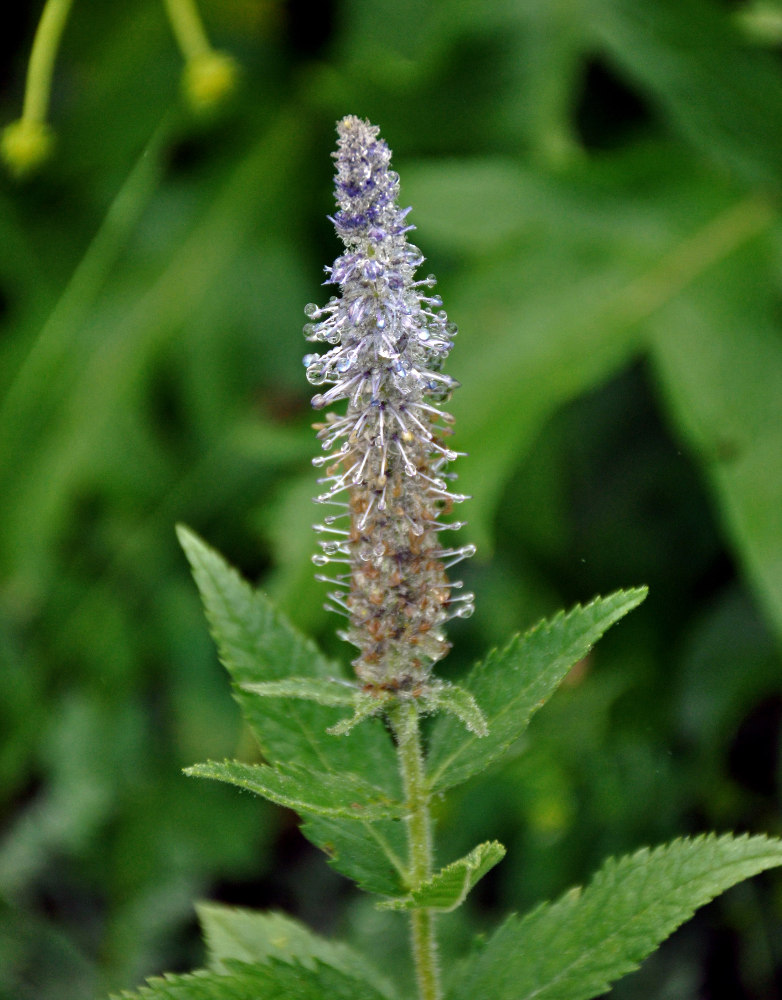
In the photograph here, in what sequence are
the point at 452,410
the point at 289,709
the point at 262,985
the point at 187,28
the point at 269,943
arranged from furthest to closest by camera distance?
the point at 187,28 < the point at 452,410 < the point at 269,943 < the point at 289,709 < the point at 262,985

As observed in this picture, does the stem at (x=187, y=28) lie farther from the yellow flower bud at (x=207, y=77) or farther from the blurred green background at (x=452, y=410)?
the blurred green background at (x=452, y=410)

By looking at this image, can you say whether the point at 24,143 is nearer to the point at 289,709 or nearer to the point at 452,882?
the point at 289,709

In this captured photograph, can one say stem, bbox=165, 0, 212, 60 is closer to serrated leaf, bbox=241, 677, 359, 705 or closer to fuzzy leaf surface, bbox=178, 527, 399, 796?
fuzzy leaf surface, bbox=178, 527, 399, 796

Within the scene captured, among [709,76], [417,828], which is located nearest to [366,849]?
[417,828]

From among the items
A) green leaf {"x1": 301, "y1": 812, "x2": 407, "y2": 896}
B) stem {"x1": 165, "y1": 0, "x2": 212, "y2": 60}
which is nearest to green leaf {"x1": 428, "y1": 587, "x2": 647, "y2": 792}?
green leaf {"x1": 301, "y1": 812, "x2": 407, "y2": 896}

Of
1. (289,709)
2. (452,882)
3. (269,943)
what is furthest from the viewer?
(269,943)

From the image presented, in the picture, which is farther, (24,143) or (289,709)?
(24,143)

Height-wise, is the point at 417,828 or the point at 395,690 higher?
the point at 395,690

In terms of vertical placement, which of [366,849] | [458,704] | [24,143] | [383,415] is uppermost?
[24,143]
